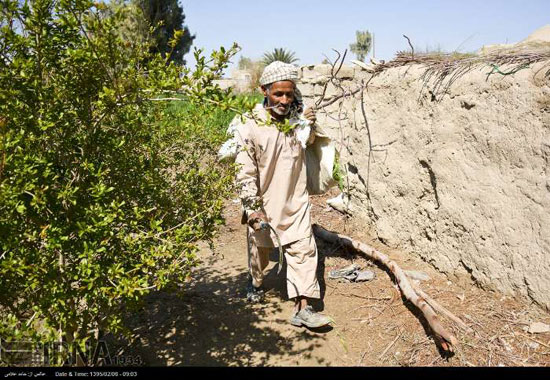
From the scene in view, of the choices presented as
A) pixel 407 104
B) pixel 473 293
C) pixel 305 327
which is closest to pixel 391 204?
pixel 407 104

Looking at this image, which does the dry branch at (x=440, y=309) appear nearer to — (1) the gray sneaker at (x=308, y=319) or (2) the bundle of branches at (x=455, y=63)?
(1) the gray sneaker at (x=308, y=319)

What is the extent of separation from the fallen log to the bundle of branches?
1.45 metres

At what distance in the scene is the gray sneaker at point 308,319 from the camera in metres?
3.37

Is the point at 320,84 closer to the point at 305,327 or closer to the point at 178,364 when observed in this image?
the point at 305,327

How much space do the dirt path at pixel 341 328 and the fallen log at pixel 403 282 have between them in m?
0.12

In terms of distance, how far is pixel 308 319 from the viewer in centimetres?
342

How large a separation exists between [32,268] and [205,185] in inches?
43.2

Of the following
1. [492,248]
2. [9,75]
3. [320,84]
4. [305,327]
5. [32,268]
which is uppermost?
[320,84]

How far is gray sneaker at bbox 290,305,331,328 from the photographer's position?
3371mm

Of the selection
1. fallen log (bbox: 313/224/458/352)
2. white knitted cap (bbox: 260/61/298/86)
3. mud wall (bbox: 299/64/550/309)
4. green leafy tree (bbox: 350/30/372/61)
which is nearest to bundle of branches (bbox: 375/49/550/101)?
mud wall (bbox: 299/64/550/309)

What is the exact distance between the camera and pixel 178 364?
10.1ft

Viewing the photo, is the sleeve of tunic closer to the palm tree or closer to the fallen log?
the fallen log

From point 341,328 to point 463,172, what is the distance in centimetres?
152

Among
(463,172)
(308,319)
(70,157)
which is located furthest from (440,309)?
(70,157)
